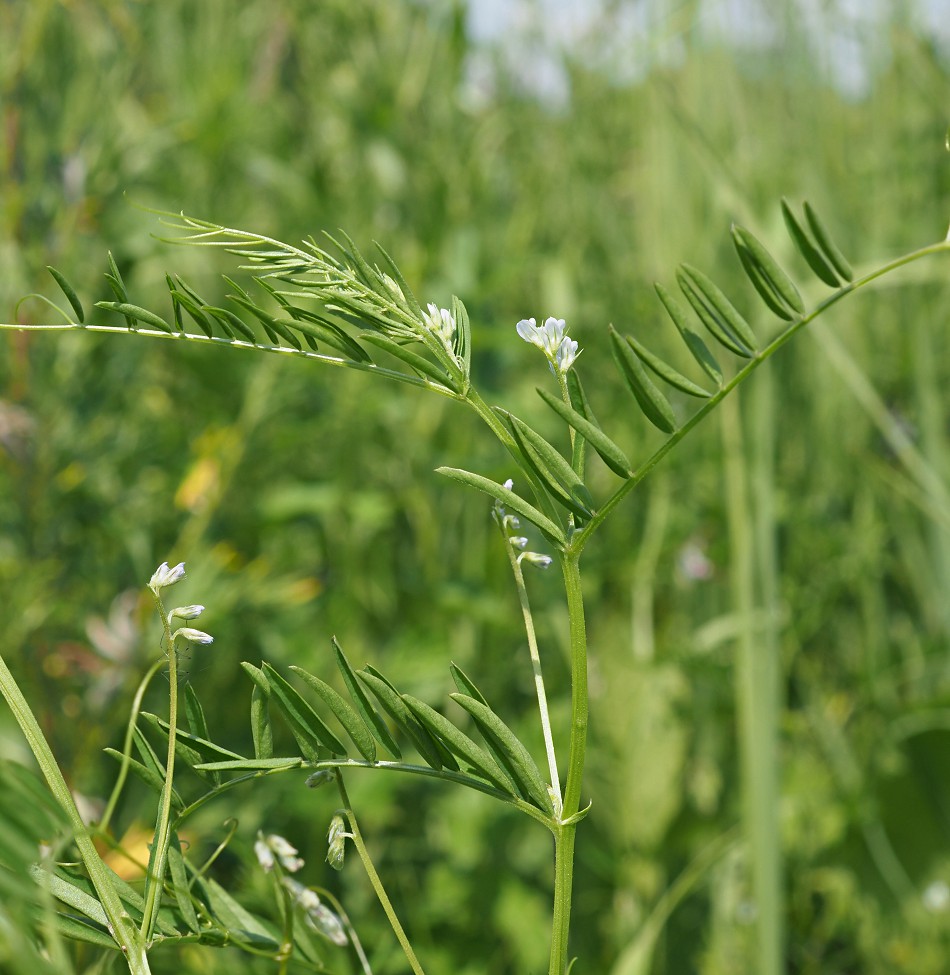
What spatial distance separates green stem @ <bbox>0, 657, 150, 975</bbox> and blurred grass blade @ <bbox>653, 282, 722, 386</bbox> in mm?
206

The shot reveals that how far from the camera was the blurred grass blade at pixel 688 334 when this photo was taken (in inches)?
11.8

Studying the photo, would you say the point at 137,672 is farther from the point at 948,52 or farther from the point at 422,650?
the point at 948,52

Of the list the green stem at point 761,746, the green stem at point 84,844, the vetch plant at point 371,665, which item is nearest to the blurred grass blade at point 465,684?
the vetch plant at point 371,665

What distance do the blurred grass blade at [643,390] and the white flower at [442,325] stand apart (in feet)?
0.16

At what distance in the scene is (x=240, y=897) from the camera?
1.42 feet

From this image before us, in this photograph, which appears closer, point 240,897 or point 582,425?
point 582,425

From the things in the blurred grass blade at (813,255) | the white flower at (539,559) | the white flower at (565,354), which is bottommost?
the white flower at (539,559)

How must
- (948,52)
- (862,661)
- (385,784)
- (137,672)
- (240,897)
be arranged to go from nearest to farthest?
(240,897) < (137,672) < (385,784) < (862,661) < (948,52)

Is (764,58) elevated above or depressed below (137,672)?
above

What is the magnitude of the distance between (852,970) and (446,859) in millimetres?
442

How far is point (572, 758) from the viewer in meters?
0.28

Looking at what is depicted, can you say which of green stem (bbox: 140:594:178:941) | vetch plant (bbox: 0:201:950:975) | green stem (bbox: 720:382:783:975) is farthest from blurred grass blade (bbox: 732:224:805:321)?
green stem (bbox: 720:382:783:975)

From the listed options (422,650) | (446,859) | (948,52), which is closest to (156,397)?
(422,650)

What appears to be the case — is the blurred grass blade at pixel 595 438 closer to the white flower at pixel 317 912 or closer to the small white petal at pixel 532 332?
the small white petal at pixel 532 332
